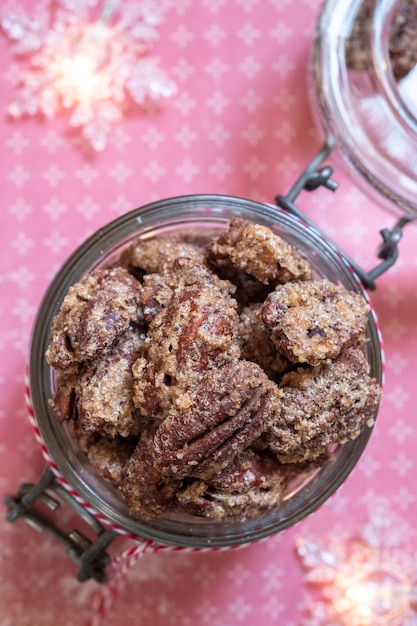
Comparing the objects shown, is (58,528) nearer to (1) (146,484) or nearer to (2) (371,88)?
(1) (146,484)

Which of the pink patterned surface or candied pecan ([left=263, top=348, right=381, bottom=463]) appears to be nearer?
candied pecan ([left=263, top=348, right=381, bottom=463])

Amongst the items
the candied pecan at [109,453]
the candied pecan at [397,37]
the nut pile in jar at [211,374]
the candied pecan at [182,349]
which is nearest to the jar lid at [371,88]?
the candied pecan at [397,37]

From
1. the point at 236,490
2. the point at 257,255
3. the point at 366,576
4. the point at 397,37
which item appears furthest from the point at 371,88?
the point at 366,576

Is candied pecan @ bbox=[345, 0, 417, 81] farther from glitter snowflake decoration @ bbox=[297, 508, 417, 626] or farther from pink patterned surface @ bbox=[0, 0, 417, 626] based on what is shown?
glitter snowflake decoration @ bbox=[297, 508, 417, 626]

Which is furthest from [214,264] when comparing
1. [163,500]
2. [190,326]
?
[163,500]

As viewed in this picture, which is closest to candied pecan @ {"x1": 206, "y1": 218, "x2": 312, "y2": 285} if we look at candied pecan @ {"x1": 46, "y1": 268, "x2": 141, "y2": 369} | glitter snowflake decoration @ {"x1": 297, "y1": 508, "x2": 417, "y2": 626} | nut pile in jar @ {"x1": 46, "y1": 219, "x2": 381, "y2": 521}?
nut pile in jar @ {"x1": 46, "y1": 219, "x2": 381, "y2": 521}

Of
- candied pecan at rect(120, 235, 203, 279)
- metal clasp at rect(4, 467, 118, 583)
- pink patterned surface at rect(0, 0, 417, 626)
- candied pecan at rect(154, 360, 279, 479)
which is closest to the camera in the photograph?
candied pecan at rect(154, 360, 279, 479)

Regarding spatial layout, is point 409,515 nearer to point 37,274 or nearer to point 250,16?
point 37,274
